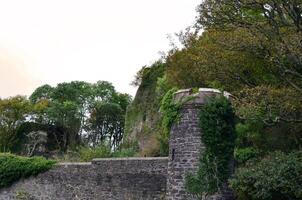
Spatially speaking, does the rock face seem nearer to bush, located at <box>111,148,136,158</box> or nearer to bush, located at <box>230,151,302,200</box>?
bush, located at <box>230,151,302,200</box>

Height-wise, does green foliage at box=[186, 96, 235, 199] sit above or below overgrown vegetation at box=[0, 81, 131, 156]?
below

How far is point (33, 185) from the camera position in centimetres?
2359

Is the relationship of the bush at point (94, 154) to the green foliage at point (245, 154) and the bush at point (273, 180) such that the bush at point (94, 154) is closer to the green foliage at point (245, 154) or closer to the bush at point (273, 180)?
the green foliage at point (245, 154)

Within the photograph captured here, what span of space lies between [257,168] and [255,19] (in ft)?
20.1

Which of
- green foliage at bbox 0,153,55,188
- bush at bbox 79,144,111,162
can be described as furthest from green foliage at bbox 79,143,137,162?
green foliage at bbox 0,153,55,188

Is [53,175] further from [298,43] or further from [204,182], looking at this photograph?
[298,43]

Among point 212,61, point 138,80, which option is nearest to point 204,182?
point 212,61

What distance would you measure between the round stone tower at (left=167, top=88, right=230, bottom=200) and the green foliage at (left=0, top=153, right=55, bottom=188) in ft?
22.8

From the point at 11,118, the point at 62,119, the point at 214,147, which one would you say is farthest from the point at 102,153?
the point at 62,119

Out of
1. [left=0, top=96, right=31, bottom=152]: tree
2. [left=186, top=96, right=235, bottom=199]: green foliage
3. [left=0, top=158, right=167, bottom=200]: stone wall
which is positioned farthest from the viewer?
[left=0, top=96, right=31, bottom=152]: tree

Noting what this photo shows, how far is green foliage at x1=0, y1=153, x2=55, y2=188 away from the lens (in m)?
23.5

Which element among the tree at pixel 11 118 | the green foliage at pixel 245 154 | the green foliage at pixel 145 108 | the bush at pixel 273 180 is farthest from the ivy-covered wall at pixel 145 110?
the bush at pixel 273 180

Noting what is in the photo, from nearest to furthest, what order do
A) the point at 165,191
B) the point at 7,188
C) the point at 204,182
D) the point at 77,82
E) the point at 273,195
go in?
the point at 273,195 → the point at 204,182 → the point at 165,191 → the point at 7,188 → the point at 77,82

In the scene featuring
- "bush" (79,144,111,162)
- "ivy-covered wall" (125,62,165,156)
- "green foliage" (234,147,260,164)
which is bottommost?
"green foliage" (234,147,260,164)
